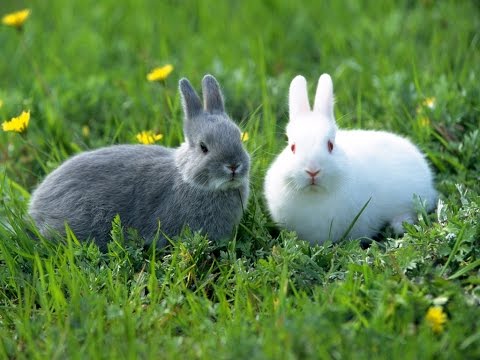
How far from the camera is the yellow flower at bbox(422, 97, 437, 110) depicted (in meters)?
4.88

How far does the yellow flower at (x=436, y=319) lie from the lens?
296 cm

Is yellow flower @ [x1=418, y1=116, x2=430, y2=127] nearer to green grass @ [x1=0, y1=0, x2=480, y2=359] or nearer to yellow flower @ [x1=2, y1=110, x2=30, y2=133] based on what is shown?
green grass @ [x1=0, y1=0, x2=480, y2=359]

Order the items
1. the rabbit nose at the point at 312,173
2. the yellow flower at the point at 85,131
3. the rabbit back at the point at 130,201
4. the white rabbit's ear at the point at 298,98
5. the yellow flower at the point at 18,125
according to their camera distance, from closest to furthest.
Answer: the rabbit nose at the point at 312,173 → the rabbit back at the point at 130,201 → the white rabbit's ear at the point at 298,98 → the yellow flower at the point at 18,125 → the yellow flower at the point at 85,131

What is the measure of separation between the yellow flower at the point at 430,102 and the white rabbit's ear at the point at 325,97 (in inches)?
42.9

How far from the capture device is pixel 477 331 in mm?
2889

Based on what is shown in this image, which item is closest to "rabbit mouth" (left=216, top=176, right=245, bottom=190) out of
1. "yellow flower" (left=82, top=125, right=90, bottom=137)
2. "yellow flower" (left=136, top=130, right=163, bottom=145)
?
"yellow flower" (left=136, top=130, right=163, bottom=145)

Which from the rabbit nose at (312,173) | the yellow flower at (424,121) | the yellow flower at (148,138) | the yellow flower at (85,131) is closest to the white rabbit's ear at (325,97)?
the rabbit nose at (312,173)

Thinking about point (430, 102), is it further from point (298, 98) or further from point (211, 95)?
point (211, 95)


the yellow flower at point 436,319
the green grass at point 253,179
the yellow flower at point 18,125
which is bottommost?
the yellow flower at point 436,319

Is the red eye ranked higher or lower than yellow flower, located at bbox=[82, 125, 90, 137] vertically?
higher

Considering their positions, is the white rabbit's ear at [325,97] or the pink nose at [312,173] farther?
the white rabbit's ear at [325,97]

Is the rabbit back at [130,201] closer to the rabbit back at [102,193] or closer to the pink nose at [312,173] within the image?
the rabbit back at [102,193]

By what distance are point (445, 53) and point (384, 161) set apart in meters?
1.99

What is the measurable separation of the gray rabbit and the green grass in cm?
14
